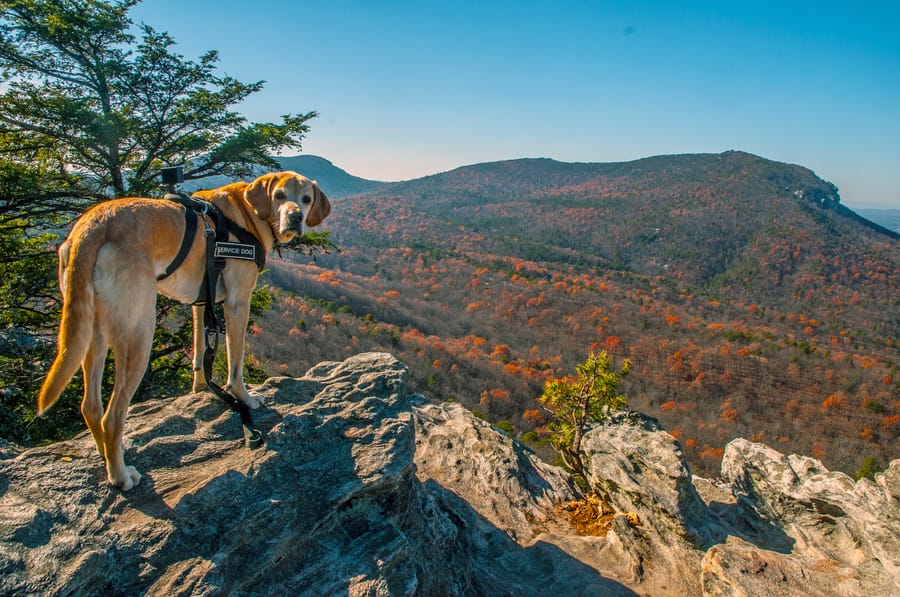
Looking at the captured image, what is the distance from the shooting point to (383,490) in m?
3.85

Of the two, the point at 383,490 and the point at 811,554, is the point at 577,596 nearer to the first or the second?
the point at 383,490

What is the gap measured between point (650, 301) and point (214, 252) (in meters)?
83.6

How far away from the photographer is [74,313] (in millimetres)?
2643

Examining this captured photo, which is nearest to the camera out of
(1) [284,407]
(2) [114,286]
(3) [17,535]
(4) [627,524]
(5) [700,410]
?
(3) [17,535]

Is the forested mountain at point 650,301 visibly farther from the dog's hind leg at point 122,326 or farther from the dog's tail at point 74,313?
the dog's tail at point 74,313

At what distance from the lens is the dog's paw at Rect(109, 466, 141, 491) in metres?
3.07

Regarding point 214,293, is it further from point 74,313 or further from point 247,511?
point 247,511

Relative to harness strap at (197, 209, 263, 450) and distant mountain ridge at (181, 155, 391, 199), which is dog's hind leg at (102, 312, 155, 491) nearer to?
harness strap at (197, 209, 263, 450)

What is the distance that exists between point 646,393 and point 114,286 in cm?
5242

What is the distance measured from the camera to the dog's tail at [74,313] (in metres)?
2.56

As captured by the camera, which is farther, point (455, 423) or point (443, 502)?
point (455, 423)

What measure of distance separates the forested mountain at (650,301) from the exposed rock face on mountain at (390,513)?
1988cm

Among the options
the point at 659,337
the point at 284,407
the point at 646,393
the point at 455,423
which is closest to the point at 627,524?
the point at 455,423

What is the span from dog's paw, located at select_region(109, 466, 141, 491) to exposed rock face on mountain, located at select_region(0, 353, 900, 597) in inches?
2.1
